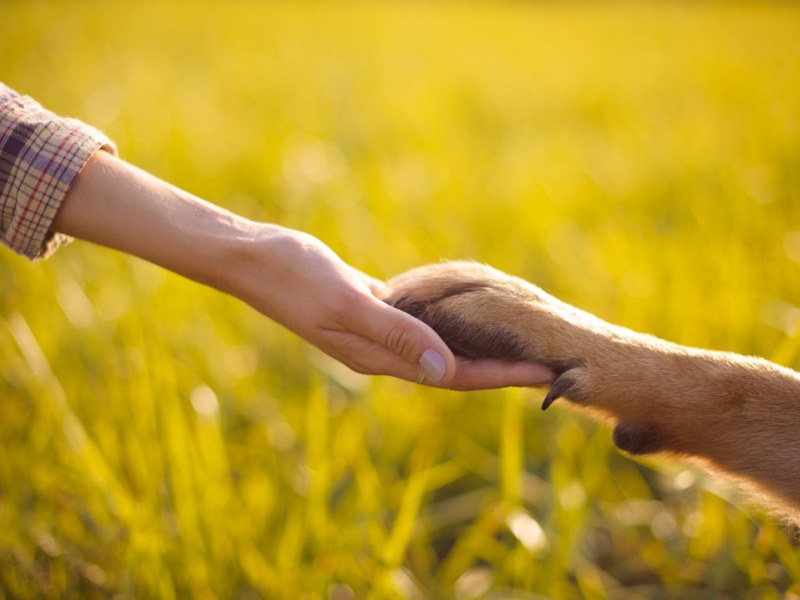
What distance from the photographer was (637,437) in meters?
1.18

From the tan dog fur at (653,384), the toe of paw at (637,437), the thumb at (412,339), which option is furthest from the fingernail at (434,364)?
the toe of paw at (637,437)

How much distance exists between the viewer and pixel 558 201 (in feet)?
11.5

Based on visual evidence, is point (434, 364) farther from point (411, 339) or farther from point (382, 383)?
point (382, 383)

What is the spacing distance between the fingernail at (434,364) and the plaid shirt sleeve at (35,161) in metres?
0.75

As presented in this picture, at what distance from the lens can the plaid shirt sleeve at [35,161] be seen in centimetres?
118

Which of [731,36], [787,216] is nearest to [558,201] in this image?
[787,216]

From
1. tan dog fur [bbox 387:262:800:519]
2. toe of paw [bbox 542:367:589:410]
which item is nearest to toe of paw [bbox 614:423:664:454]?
tan dog fur [bbox 387:262:800:519]

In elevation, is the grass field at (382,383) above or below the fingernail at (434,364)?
below

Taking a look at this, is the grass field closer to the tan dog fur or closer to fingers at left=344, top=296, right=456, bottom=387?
the tan dog fur

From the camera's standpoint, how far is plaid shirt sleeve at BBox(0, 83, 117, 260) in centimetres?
118

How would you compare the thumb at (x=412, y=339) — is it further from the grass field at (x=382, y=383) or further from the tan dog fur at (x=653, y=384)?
the grass field at (x=382, y=383)

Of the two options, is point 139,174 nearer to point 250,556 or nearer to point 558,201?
point 250,556

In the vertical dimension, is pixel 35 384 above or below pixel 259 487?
above

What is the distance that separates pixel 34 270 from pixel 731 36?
31.2 ft
